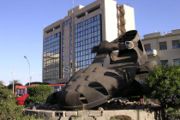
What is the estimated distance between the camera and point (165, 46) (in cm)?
6322

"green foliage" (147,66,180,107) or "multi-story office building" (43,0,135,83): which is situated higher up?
"multi-story office building" (43,0,135,83)

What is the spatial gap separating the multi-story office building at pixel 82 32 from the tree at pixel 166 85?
210 feet

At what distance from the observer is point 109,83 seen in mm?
25438

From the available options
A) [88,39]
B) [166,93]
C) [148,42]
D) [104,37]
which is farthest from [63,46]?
[166,93]

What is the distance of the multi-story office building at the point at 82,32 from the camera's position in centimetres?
9712

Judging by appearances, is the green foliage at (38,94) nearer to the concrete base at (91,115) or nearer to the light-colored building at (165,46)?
the concrete base at (91,115)

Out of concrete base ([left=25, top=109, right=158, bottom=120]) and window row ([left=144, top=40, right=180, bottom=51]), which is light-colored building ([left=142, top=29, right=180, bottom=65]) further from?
concrete base ([left=25, top=109, right=158, bottom=120])

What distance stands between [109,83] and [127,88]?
2358 millimetres

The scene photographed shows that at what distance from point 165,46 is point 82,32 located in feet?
153

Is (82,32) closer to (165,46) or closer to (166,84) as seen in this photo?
(165,46)

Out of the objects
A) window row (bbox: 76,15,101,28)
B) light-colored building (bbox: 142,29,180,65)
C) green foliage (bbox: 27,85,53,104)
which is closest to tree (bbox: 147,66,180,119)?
green foliage (bbox: 27,85,53,104)

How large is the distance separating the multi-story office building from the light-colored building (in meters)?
30.1

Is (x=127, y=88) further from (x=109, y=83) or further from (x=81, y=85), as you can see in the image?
(x=81, y=85)

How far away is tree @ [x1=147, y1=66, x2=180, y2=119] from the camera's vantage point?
22531mm
